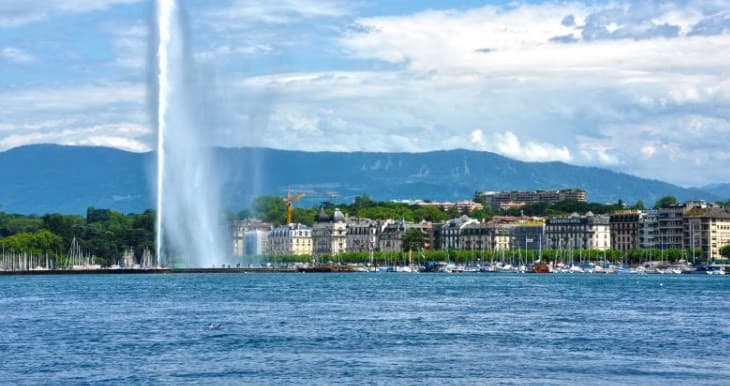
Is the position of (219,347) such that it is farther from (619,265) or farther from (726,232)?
(726,232)

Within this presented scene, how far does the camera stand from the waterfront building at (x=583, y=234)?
156875 mm

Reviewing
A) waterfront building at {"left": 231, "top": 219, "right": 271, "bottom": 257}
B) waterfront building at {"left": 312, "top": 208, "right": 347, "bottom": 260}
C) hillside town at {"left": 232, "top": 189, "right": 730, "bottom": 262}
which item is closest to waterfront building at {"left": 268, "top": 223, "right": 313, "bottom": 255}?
hillside town at {"left": 232, "top": 189, "right": 730, "bottom": 262}

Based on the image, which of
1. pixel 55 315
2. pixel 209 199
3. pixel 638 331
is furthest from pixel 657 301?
pixel 209 199

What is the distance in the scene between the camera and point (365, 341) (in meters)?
36.0

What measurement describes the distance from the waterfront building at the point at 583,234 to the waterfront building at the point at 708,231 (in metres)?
15.6

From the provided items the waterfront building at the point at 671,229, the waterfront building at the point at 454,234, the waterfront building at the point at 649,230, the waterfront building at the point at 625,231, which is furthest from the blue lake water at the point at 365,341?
the waterfront building at the point at 454,234

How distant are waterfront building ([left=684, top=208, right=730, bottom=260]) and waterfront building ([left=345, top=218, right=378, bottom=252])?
47513 mm

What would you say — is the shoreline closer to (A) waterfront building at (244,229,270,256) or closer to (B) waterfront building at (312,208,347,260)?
(A) waterfront building at (244,229,270,256)

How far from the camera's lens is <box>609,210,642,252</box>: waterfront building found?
15238 centimetres

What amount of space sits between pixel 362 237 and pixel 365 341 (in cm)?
14379

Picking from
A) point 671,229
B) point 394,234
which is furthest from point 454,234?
point 671,229

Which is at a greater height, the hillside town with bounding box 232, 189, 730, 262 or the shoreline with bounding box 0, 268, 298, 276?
the hillside town with bounding box 232, 189, 730, 262

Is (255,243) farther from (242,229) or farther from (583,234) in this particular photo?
(583,234)

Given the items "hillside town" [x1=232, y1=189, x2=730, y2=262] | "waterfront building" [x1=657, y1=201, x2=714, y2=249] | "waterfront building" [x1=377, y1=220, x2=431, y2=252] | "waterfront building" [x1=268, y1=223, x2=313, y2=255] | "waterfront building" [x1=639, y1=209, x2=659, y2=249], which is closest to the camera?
"hillside town" [x1=232, y1=189, x2=730, y2=262]
